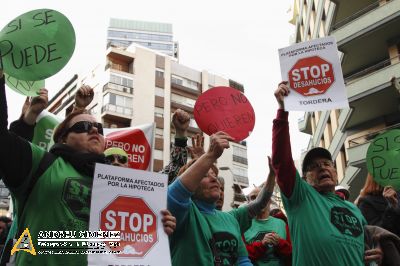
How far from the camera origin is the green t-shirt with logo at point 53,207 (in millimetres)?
2336

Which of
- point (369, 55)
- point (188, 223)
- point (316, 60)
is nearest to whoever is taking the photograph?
point (188, 223)

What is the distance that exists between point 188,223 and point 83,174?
90cm

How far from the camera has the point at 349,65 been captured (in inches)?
773

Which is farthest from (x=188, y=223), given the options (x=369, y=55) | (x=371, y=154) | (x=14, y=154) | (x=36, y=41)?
(x=369, y=55)

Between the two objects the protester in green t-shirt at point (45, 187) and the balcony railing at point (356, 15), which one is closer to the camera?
the protester in green t-shirt at point (45, 187)

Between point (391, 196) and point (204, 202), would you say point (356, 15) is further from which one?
point (204, 202)

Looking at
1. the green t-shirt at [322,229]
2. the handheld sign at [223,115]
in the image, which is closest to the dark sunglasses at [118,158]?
the handheld sign at [223,115]

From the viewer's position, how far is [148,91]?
156ft

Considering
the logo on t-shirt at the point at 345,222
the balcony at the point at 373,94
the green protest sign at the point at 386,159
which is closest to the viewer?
the logo on t-shirt at the point at 345,222

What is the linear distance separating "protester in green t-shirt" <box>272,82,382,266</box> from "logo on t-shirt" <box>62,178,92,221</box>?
1.53 metres

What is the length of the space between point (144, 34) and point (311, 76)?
114m

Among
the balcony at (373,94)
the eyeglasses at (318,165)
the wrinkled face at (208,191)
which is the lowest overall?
the wrinkled face at (208,191)

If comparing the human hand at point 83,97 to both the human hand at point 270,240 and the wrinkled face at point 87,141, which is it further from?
the human hand at point 270,240

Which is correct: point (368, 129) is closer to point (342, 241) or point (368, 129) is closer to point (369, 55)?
point (369, 55)
